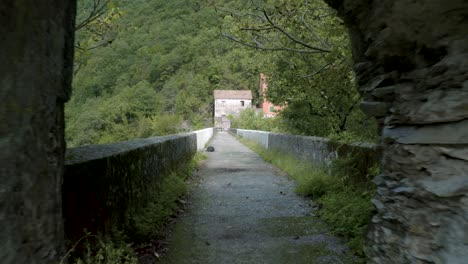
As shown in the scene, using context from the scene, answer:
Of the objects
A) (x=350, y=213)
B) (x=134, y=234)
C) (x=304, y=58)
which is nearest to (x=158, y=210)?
(x=134, y=234)

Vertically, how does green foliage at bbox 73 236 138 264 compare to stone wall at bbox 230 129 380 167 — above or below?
below

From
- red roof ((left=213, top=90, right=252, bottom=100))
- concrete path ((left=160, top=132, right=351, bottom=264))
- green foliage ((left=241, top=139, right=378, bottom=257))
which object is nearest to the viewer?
concrete path ((left=160, top=132, right=351, bottom=264))

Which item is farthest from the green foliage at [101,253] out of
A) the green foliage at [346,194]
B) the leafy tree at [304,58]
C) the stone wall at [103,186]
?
the leafy tree at [304,58]

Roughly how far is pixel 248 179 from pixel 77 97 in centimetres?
6026

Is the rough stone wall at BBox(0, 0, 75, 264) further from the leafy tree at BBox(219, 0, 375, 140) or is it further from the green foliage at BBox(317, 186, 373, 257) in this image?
the leafy tree at BBox(219, 0, 375, 140)

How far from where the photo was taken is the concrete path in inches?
171

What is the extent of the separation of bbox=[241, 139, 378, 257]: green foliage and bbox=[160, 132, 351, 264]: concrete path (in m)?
0.20

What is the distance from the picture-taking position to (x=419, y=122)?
8.79 feet

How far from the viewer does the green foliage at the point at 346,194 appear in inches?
193

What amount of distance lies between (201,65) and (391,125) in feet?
278

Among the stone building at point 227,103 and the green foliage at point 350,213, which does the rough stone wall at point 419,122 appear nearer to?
the green foliage at point 350,213

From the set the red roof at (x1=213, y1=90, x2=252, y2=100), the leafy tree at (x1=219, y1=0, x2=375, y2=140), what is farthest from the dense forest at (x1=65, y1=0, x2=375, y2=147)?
the red roof at (x1=213, y1=90, x2=252, y2=100)

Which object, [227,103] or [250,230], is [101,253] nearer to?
[250,230]

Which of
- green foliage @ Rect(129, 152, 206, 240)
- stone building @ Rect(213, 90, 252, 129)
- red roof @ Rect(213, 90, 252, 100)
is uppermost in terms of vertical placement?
red roof @ Rect(213, 90, 252, 100)
